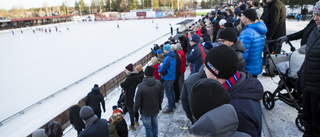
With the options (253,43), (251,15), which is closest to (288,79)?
(253,43)

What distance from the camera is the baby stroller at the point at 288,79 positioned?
2.83 metres

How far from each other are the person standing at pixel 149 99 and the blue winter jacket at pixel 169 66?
872 millimetres

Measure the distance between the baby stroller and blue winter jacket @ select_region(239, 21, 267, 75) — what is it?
0.19 m

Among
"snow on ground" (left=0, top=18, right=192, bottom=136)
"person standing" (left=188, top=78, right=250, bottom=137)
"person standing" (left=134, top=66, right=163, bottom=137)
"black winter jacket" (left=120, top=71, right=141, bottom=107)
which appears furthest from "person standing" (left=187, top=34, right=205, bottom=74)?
"snow on ground" (left=0, top=18, right=192, bottom=136)

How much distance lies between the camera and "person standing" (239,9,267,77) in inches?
124

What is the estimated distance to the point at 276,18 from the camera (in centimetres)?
449

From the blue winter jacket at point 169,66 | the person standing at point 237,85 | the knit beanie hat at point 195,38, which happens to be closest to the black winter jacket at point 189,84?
the person standing at point 237,85

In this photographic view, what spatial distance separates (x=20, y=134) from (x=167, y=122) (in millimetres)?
6292

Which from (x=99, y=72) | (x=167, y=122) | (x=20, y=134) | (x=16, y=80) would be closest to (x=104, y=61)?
(x=99, y=72)

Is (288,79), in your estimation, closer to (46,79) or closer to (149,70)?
(149,70)

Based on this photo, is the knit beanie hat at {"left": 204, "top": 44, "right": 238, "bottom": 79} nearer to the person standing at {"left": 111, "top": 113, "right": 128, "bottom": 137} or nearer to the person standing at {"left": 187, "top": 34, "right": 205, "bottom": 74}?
the person standing at {"left": 111, "top": 113, "right": 128, "bottom": 137}

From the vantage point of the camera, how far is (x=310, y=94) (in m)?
2.16

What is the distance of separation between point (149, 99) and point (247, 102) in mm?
2406

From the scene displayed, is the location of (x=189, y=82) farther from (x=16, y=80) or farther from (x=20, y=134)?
(x=16, y=80)
